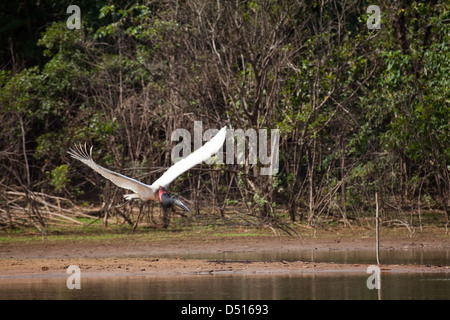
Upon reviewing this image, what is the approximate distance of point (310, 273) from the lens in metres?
11.8

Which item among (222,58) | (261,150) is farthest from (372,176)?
(222,58)

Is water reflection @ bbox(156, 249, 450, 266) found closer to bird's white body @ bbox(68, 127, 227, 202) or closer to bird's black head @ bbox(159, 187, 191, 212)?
bird's black head @ bbox(159, 187, 191, 212)

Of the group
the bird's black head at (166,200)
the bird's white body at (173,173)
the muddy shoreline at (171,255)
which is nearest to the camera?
the bird's white body at (173,173)

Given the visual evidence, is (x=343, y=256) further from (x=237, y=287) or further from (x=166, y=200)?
(x=237, y=287)

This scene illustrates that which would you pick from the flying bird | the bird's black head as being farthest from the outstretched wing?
the bird's black head

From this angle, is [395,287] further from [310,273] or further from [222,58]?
[222,58]

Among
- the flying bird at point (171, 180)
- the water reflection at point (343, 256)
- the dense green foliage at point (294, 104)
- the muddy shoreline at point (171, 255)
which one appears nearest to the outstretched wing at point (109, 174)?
the flying bird at point (171, 180)

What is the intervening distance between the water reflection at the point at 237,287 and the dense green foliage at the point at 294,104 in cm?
562

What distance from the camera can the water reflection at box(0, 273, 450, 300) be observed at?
32.8ft

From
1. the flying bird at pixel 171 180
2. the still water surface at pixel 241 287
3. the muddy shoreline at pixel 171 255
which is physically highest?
the flying bird at pixel 171 180

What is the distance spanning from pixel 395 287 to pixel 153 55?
11528 millimetres

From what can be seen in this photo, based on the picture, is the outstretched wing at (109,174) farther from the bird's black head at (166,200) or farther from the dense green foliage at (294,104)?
the dense green foliage at (294,104)

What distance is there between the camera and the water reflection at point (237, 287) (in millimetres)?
9992

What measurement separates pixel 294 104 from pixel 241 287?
824 centimetres
